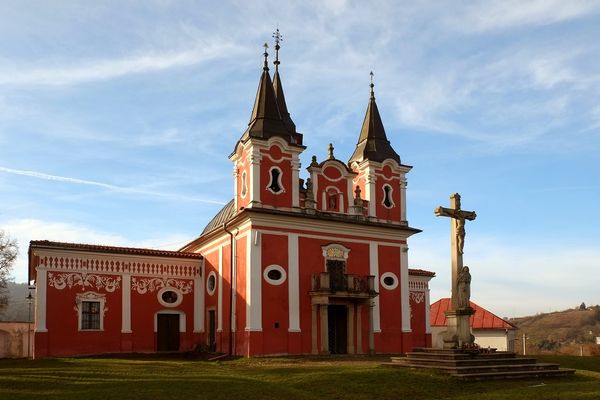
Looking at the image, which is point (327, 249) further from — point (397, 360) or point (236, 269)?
point (397, 360)

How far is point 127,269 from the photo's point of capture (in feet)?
106

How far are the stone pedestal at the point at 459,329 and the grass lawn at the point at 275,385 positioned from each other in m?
A: 2.17

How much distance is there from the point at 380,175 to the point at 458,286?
533 inches

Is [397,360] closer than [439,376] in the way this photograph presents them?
No

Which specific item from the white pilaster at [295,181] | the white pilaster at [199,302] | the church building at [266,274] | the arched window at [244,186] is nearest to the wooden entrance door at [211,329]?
the church building at [266,274]

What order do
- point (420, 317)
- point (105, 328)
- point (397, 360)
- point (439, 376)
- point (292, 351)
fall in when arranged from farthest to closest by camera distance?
point (420, 317)
point (105, 328)
point (292, 351)
point (397, 360)
point (439, 376)

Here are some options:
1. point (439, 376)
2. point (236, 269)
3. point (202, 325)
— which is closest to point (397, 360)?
point (439, 376)

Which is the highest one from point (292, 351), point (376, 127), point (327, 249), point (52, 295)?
point (376, 127)

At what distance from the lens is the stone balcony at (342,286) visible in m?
29.8

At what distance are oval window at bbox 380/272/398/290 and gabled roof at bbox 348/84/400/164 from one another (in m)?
6.10

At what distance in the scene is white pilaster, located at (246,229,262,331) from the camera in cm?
2866

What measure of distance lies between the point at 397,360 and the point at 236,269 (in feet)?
37.2

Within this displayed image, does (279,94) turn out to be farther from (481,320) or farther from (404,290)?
(481,320)

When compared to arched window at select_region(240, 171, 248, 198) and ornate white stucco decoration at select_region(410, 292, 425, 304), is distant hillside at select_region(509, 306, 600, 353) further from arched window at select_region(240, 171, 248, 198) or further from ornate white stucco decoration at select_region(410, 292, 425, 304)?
arched window at select_region(240, 171, 248, 198)
